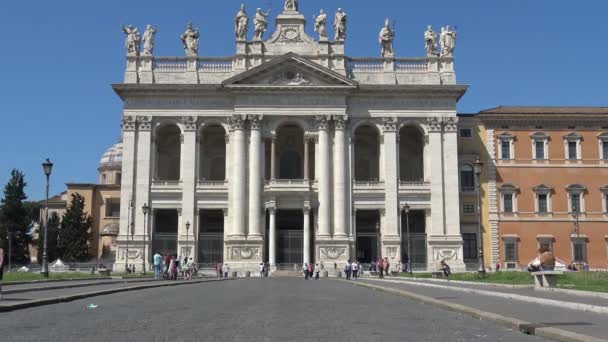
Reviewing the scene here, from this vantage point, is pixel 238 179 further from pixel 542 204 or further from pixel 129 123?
pixel 542 204

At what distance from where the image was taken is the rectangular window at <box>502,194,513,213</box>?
63.1 meters

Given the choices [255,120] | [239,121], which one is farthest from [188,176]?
[255,120]

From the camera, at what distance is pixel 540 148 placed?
209ft

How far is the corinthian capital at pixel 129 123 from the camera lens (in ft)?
202

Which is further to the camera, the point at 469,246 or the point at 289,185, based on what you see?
the point at 469,246

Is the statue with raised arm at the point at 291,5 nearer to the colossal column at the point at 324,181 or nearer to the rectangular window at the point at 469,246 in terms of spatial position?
the colossal column at the point at 324,181

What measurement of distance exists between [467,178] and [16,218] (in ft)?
167

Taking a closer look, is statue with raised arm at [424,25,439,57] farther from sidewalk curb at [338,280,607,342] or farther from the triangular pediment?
sidewalk curb at [338,280,607,342]

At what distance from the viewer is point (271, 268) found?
59000mm

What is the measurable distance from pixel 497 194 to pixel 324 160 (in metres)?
15.0

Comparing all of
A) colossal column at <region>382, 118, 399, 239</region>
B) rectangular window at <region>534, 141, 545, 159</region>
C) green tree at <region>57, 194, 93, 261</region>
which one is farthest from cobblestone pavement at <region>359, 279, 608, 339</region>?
green tree at <region>57, 194, 93, 261</region>

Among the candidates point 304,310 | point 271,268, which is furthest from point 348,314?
point 271,268

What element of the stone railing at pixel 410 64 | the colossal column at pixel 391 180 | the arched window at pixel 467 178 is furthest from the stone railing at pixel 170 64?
the arched window at pixel 467 178

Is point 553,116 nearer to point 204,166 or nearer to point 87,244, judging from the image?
point 204,166
